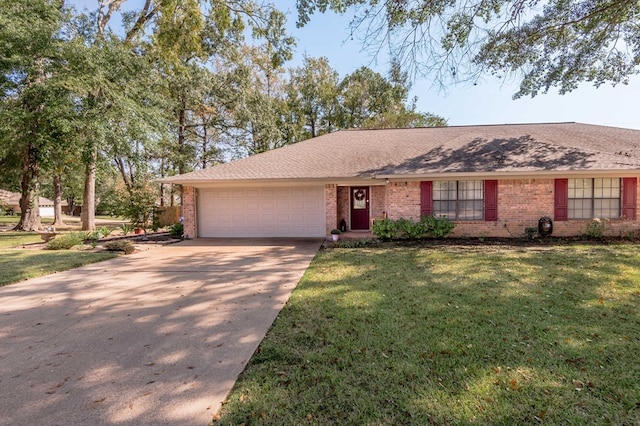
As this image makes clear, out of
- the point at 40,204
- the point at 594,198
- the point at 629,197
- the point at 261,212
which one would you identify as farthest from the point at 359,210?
the point at 40,204

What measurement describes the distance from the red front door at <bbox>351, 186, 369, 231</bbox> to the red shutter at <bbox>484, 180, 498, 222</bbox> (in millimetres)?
4462

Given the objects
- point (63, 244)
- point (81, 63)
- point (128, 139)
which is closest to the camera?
point (63, 244)

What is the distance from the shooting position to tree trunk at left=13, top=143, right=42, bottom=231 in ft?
52.6

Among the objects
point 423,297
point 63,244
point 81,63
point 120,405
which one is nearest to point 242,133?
point 81,63

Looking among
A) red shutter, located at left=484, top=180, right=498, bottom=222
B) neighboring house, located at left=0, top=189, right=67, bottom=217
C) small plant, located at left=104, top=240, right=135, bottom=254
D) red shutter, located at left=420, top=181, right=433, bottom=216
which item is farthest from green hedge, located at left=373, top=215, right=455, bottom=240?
neighboring house, located at left=0, top=189, right=67, bottom=217

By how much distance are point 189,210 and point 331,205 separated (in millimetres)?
5907

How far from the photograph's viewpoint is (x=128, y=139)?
1536 centimetres

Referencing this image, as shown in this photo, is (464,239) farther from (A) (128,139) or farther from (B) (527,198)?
(A) (128,139)

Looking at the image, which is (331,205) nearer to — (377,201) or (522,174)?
(377,201)

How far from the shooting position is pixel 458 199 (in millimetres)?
11438

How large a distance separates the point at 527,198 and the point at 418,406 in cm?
1094

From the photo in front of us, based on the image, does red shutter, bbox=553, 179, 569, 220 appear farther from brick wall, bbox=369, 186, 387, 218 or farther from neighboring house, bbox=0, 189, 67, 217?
neighboring house, bbox=0, 189, 67, 217

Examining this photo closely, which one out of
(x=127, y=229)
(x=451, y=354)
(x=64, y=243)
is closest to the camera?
(x=451, y=354)

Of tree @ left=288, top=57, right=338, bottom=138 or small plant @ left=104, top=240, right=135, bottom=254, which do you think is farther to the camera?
tree @ left=288, top=57, right=338, bottom=138
